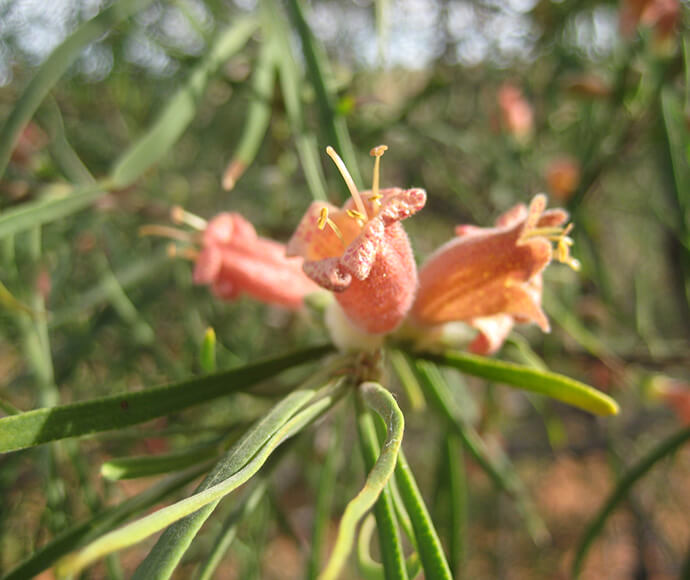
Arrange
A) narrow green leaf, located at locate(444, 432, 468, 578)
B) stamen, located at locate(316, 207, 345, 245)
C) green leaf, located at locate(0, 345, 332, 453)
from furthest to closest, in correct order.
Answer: narrow green leaf, located at locate(444, 432, 468, 578), stamen, located at locate(316, 207, 345, 245), green leaf, located at locate(0, 345, 332, 453)

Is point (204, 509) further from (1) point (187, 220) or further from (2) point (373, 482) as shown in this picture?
(1) point (187, 220)

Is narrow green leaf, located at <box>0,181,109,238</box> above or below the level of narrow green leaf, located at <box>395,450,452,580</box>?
above

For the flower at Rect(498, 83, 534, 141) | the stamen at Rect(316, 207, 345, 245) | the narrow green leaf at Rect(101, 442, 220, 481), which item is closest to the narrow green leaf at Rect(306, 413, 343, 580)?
the narrow green leaf at Rect(101, 442, 220, 481)

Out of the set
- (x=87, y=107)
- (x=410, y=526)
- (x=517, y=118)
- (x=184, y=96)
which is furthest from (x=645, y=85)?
(x=87, y=107)

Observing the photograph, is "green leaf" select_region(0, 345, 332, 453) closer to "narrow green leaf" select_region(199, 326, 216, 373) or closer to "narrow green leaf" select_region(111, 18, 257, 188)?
"narrow green leaf" select_region(199, 326, 216, 373)

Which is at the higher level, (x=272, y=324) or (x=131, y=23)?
(x=131, y=23)

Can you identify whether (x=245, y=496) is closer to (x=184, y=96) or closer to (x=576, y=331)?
(x=184, y=96)
